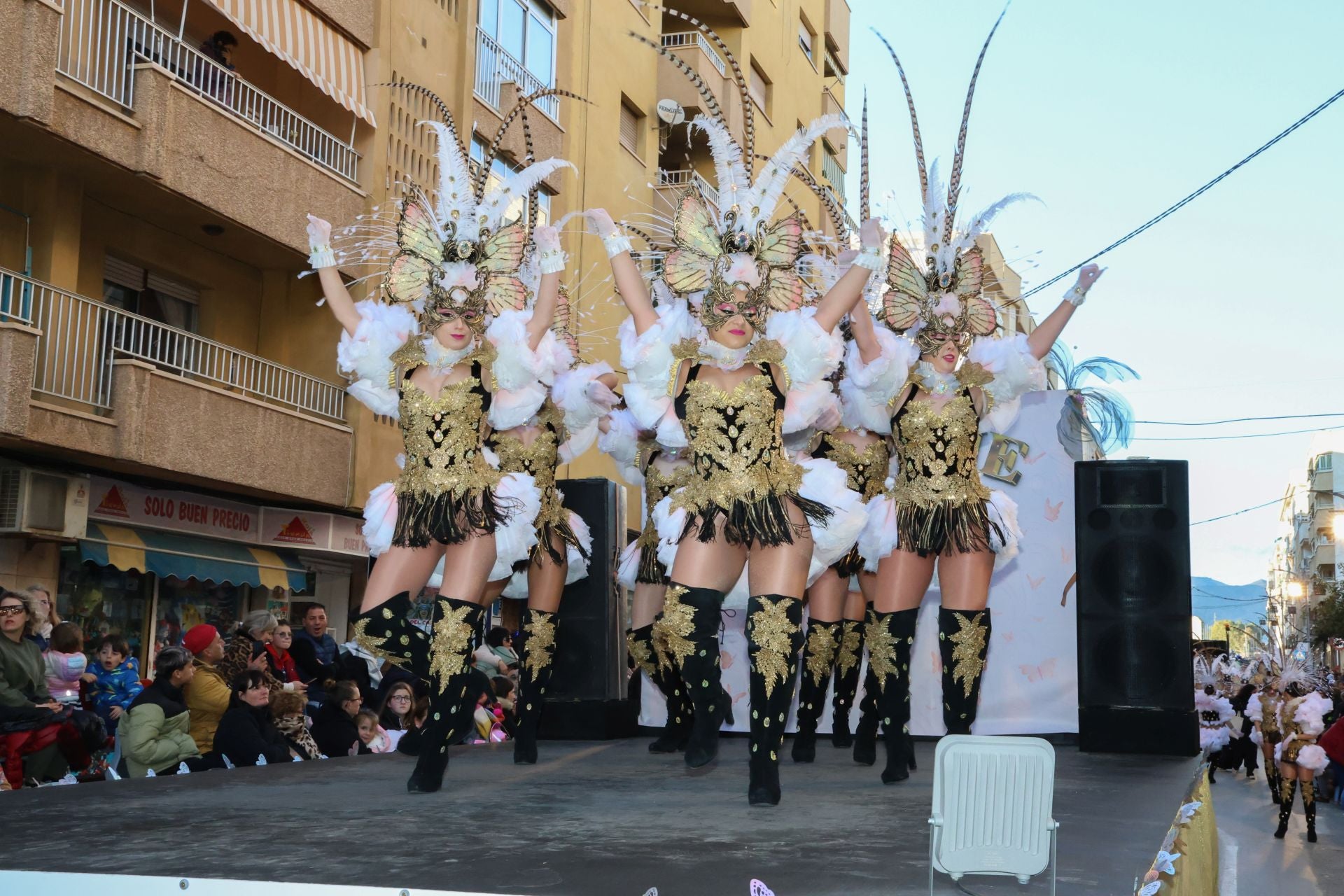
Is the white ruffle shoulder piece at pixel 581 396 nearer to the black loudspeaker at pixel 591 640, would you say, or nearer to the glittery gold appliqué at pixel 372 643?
the black loudspeaker at pixel 591 640

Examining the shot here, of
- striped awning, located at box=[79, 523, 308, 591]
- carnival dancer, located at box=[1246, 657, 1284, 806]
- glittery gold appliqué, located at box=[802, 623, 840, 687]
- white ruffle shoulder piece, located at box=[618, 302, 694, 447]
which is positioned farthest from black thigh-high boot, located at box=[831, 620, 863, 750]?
carnival dancer, located at box=[1246, 657, 1284, 806]

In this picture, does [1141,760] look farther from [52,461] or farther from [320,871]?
[52,461]

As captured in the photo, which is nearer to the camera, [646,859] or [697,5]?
[646,859]

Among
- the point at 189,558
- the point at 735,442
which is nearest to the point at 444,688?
the point at 735,442

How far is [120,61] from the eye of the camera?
1227cm

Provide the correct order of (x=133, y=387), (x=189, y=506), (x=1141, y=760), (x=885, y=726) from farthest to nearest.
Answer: (x=189, y=506) → (x=133, y=387) → (x=1141, y=760) → (x=885, y=726)

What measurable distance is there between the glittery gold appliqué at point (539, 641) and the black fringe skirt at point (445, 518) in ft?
3.42

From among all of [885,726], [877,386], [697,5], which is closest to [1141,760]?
[885,726]

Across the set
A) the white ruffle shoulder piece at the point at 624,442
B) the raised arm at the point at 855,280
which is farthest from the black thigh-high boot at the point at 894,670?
the white ruffle shoulder piece at the point at 624,442

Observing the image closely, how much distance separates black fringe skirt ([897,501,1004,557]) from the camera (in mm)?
5688

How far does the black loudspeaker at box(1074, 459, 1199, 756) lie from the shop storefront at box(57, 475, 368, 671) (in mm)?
8305

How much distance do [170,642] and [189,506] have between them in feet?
4.30

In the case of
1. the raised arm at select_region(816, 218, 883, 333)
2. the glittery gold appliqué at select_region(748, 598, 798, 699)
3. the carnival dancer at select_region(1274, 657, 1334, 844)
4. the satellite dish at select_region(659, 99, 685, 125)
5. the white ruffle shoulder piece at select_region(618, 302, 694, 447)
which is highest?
the satellite dish at select_region(659, 99, 685, 125)

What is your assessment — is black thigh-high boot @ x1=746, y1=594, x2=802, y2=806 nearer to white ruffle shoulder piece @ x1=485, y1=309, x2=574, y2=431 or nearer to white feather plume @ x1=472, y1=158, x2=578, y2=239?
white ruffle shoulder piece @ x1=485, y1=309, x2=574, y2=431
